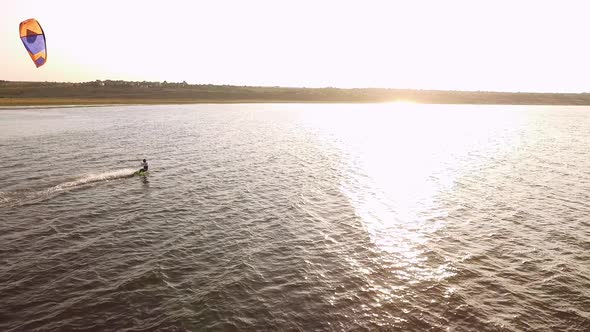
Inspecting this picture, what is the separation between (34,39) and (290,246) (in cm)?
4034

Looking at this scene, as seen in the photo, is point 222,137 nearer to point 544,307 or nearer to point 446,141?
point 446,141

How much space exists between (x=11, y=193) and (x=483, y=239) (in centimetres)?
4142

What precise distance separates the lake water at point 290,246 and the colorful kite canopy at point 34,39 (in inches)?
520

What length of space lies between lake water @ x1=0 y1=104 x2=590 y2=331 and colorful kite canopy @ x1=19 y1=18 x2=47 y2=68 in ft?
43.3

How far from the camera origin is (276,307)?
17734mm

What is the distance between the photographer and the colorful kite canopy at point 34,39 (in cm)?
4131

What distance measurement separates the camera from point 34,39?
137ft

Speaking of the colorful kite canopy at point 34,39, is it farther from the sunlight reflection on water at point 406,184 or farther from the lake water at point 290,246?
the sunlight reflection on water at point 406,184

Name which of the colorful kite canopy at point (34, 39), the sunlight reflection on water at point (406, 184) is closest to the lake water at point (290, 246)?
the sunlight reflection on water at point (406, 184)

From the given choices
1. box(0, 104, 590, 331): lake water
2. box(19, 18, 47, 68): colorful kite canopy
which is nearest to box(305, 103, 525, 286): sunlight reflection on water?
box(0, 104, 590, 331): lake water

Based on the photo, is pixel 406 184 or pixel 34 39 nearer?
pixel 406 184

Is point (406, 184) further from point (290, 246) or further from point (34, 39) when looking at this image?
point (34, 39)

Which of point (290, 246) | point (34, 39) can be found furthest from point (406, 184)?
point (34, 39)

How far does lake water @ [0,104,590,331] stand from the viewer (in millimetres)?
17188
